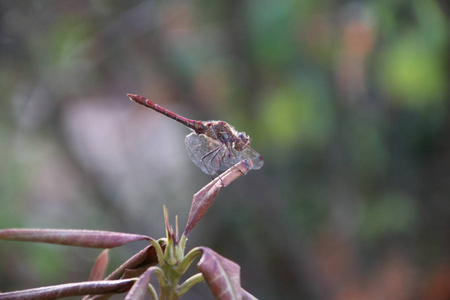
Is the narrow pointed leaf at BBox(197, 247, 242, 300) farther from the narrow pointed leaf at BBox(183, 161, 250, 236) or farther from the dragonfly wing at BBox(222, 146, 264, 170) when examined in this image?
the dragonfly wing at BBox(222, 146, 264, 170)

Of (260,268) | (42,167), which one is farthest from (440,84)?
(42,167)

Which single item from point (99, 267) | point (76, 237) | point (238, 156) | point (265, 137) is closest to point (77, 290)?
point (76, 237)

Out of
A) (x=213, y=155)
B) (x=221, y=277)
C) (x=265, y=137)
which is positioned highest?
(x=265, y=137)

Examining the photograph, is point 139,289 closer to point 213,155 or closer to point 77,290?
point 77,290

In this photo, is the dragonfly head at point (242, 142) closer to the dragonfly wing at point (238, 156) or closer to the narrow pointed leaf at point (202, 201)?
the dragonfly wing at point (238, 156)

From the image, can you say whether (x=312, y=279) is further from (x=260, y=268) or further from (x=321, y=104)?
(x=321, y=104)

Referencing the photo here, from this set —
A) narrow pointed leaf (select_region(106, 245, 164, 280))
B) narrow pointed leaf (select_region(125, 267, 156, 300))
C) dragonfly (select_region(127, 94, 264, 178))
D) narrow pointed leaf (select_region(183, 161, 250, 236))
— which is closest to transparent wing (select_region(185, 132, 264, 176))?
dragonfly (select_region(127, 94, 264, 178))

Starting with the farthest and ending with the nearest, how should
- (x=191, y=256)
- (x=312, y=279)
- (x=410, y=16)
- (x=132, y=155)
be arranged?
(x=132, y=155) < (x=312, y=279) < (x=410, y=16) < (x=191, y=256)
